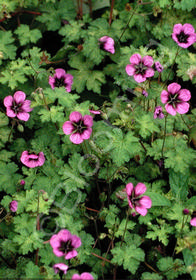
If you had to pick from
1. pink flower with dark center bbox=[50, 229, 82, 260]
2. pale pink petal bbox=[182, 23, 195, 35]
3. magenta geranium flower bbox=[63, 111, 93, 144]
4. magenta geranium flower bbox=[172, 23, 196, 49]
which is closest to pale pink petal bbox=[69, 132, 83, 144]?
magenta geranium flower bbox=[63, 111, 93, 144]

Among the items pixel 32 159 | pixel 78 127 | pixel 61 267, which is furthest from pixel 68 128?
pixel 61 267

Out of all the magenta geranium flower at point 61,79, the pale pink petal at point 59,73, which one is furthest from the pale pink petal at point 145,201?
the pale pink petal at point 59,73

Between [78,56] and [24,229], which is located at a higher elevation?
[78,56]

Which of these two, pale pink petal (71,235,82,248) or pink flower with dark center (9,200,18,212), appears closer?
pale pink petal (71,235,82,248)

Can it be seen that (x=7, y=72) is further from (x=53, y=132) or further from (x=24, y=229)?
(x=24, y=229)

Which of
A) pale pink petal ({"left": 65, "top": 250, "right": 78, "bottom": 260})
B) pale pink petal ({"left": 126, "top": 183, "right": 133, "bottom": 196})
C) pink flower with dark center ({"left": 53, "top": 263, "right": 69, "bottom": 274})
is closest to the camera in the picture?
pink flower with dark center ({"left": 53, "top": 263, "right": 69, "bottom": 274})

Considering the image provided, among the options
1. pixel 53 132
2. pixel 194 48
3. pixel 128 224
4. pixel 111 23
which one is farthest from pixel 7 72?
pixel 194 48

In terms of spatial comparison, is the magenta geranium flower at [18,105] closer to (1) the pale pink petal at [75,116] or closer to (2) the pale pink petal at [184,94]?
(1) the pale pink petal at [75,116]

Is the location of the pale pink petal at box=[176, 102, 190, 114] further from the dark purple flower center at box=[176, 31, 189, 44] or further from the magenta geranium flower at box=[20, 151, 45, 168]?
the magenta geranium flower at box=[20, 151, 45, 168]
